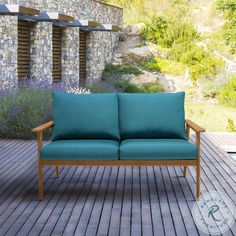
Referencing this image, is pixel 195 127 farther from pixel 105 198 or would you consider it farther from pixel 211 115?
pixel 211 115

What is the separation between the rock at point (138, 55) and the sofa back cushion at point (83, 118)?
14240 millimetres

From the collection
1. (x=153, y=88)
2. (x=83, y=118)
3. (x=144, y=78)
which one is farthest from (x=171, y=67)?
(x=83, y=118)

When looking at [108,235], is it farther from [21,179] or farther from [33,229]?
[21,179]

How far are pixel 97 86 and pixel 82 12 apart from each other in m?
2.93

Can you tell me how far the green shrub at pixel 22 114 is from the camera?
9.23 meters

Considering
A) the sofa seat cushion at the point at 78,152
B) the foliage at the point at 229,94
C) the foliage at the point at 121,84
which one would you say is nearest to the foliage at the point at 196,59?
the foliage at the point at 229,94

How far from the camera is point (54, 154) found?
5340 mm

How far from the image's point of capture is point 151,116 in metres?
6.03

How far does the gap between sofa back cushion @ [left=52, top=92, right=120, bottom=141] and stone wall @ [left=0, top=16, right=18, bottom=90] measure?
19.1 feet

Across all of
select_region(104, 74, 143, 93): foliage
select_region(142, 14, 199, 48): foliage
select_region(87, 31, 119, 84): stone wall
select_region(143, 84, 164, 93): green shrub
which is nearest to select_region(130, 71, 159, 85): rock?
select_region(143, 84, 164, 93): green shrub

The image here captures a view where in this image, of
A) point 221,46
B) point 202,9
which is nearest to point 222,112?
point 221,46

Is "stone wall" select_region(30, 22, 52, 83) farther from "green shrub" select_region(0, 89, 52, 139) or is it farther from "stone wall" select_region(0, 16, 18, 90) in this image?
"green shrub" select_region(0, 89, 52, 139)

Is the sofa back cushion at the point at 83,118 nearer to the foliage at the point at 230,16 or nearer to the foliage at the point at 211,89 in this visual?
the foliage at the point at 211,89

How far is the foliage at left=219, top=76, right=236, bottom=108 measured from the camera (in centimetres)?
1633
